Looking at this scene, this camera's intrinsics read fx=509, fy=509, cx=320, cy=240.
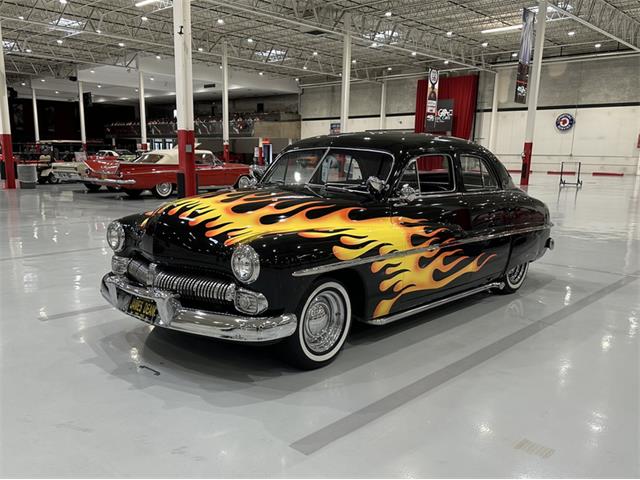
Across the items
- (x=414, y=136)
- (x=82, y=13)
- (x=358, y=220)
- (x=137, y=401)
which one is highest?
(x=82, y=13)

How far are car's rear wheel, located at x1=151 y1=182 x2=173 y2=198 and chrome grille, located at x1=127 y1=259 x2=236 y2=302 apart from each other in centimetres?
1132

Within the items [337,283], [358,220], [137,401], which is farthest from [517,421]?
[137,401]

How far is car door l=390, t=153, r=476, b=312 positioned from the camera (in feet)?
13.0

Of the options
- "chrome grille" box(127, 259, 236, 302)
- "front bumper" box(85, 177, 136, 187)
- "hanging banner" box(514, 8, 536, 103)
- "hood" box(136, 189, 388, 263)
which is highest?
"hanging banner" box(514, 8, 536, 103)

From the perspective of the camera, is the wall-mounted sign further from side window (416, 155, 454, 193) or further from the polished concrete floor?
side window (416, 155, 454, 193)

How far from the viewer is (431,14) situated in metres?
20.9

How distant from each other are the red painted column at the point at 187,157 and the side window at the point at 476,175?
7492mm

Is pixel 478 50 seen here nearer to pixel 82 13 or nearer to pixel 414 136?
pixel 82 13

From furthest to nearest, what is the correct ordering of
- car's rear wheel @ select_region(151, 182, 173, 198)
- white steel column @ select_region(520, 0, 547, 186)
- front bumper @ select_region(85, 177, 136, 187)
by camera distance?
white steel column @ select_region(520, 0, 547, 186)
car's rear wheel @ select_region(151, 182, 173, 198)
front bumper @ select_region(85, 177, 136, 187)

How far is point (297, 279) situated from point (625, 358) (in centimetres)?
256

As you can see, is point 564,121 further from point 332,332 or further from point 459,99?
point 332,332

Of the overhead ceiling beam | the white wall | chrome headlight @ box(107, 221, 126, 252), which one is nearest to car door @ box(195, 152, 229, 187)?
chrome headlight @ box(107, 221, 126, 252)

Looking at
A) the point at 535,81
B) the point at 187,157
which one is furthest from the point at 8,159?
the point at 535,81

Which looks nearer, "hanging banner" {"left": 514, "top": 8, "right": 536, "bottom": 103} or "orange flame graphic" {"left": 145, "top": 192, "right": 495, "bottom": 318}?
"orange flame graphic" {"left": 145, "top": 192, "right": 495, "bottom": 318}
